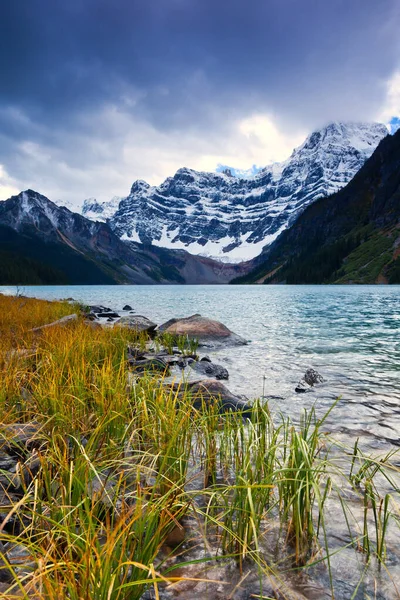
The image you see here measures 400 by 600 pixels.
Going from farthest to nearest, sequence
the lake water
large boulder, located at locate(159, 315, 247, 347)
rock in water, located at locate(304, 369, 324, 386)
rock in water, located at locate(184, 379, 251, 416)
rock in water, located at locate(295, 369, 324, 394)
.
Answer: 1. large boulder, located at locate(159, 315, 247, 347)
2. rock in water, located at locate(304, 369, 324, 386)
3. rock in water, located at locate(295, 369, 324, 394)
4. the lake water
5. rock in water, located at locate(184, 379, 251, 416)

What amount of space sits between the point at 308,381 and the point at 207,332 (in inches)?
355

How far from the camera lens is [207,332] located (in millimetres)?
19609

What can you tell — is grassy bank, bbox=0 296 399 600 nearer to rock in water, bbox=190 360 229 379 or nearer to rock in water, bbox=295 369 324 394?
rock in water, bbox=295 369 324 394

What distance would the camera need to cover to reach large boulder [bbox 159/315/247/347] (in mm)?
18891

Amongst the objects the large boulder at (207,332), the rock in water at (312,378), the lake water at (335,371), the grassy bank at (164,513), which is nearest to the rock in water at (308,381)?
the rock in water at (312,378)

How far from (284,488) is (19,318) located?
1481 centimetres

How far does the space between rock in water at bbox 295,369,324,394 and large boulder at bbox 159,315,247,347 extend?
7466mm

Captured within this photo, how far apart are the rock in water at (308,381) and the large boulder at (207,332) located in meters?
7.47

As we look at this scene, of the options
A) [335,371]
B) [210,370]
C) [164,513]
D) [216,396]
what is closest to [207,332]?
[210,370]

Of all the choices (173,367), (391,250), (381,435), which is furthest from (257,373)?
(391,250)

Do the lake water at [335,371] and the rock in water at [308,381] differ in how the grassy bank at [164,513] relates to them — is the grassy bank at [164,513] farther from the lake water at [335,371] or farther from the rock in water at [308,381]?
the rock in water at [308,381]

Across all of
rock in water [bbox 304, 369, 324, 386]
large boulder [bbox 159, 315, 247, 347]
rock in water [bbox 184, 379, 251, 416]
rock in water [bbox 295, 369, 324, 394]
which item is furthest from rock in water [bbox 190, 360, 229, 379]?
large boulder [bbox 159, 315, 247, 347]

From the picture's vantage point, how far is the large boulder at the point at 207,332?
62.0ft

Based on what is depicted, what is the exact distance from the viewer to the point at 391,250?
509 feet
